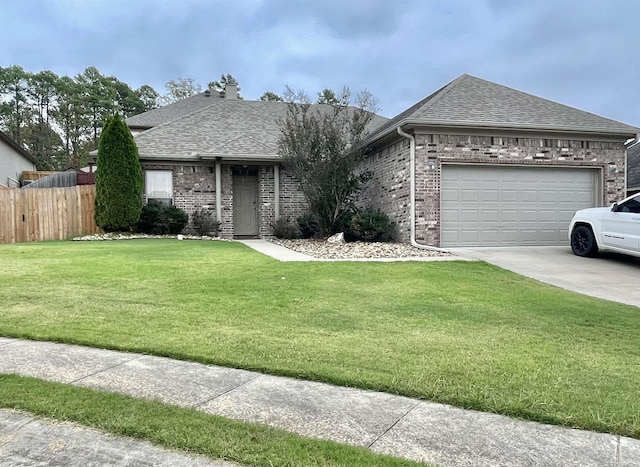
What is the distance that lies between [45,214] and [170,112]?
9985 mm

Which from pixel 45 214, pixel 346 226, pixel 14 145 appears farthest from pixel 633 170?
pixel 14 145

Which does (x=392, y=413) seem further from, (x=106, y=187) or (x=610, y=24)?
(x=610, y=24)

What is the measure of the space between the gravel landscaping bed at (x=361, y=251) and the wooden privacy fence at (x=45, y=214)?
719 centimetres

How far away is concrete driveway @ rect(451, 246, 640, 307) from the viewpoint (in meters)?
7.16

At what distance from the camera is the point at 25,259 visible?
29.7 ft

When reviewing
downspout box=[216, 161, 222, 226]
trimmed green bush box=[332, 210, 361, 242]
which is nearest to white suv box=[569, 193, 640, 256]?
trimmed green bush box=[332, 210, 361, 242]

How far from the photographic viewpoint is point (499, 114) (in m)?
12.2

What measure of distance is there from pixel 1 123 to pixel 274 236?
39156mm

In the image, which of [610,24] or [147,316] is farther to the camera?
[610,24]

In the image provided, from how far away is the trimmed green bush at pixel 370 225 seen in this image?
40.6 feet

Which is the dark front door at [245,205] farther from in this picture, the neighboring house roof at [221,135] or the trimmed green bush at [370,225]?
the trimmed green bush at [370,225]

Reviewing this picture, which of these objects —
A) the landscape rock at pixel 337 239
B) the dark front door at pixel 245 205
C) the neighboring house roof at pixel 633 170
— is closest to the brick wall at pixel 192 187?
the dark front door at pixel 245 205

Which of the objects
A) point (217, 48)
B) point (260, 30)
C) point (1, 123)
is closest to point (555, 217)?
point (260, 30)

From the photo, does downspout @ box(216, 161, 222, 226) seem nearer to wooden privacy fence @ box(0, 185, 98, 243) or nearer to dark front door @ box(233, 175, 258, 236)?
dark front door @ box(233, 175, 258, 236)
